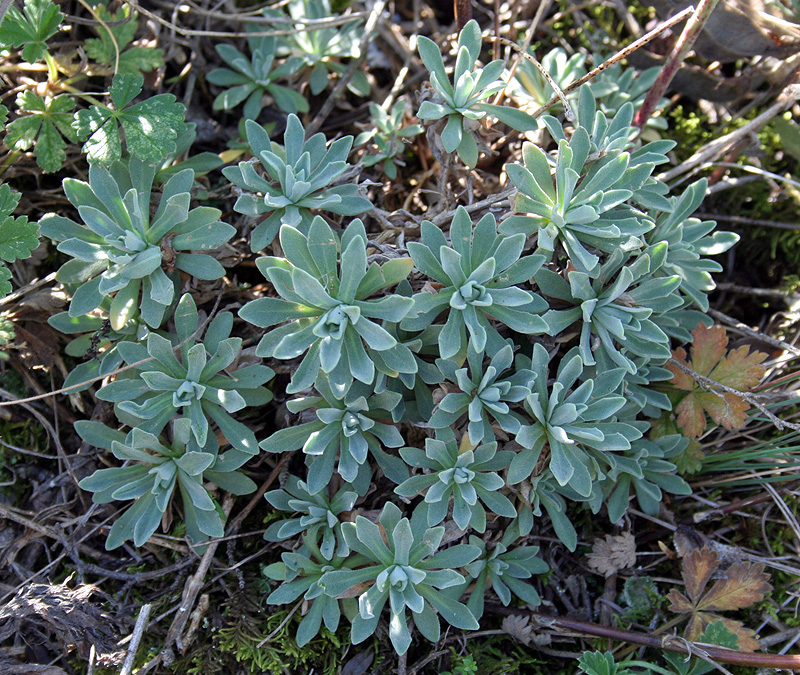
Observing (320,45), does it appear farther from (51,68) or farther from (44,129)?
(44,129)

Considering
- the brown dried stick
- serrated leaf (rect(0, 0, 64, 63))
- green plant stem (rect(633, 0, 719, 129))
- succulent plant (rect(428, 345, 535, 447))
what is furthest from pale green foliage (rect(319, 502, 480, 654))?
serrated leaf (rect(0, 0, 64, 63))

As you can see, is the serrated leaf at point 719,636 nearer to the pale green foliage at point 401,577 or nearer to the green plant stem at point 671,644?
the green plant stem at point 671,644

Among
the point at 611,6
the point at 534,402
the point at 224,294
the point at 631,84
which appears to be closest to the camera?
the point at 534,402

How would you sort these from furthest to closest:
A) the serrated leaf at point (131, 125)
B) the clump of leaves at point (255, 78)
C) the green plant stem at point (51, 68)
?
1. the clump of leaves at point (255, 78)
2. the green plant stem at point (51, 68)
3. the serrated leaf at point (131, 125)

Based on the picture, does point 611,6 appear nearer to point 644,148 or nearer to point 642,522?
point 644,148

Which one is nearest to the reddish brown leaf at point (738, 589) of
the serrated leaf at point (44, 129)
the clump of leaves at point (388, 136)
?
the clump of leaves at point (388, 136)

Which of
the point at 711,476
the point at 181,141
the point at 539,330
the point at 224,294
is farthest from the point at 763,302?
the point at 181,141
